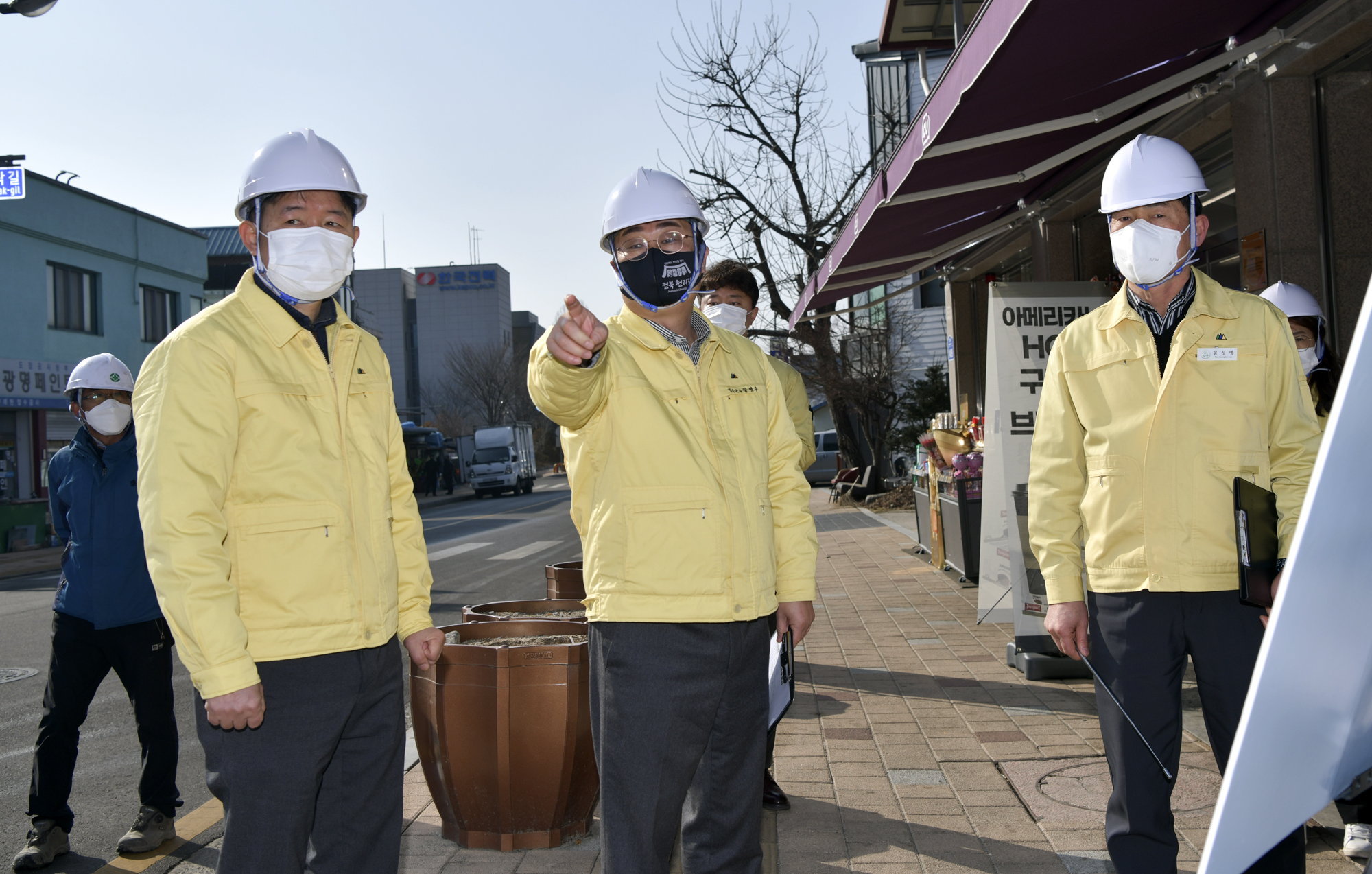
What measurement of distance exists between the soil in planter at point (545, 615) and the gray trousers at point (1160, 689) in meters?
2.42

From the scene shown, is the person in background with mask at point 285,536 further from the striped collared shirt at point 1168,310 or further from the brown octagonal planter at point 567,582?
the brown octagonal planter at point 567,582

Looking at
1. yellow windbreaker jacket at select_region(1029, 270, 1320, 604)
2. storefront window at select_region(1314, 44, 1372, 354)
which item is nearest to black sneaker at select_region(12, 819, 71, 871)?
yellow windbreaker jacket at select_region(1029, 270, 1320, 604)

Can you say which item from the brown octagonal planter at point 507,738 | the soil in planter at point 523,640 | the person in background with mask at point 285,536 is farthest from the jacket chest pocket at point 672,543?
the soil in planter at point 523,640

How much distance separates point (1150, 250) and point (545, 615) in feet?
9.67

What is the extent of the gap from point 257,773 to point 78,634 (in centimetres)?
245

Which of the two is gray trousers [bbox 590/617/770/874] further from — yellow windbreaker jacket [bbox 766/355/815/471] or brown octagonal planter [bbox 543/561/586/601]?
brown octagonal planter [bbox 543/561/586/601]

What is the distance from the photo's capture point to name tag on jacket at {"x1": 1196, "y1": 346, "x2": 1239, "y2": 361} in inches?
104

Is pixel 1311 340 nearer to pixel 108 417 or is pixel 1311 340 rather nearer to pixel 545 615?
pixel 545 615

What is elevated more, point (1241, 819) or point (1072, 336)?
point (1072, 336)

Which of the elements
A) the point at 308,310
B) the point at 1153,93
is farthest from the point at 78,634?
the point at 1153,93

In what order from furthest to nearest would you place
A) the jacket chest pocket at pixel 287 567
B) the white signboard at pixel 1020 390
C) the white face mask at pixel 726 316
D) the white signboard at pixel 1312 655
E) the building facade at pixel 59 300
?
1. the building facade at pixel 59 300
2. the white signboard at pixel 1020 390
3. the white face mask at pixel 726 316
4. the jacket chest pocket at pixel 287 567
5. the white signboard at pixel 1312 655

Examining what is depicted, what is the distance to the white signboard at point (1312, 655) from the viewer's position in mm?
976

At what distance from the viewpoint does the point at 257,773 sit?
2264 mm

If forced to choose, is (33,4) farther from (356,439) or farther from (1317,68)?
(1317,68)
